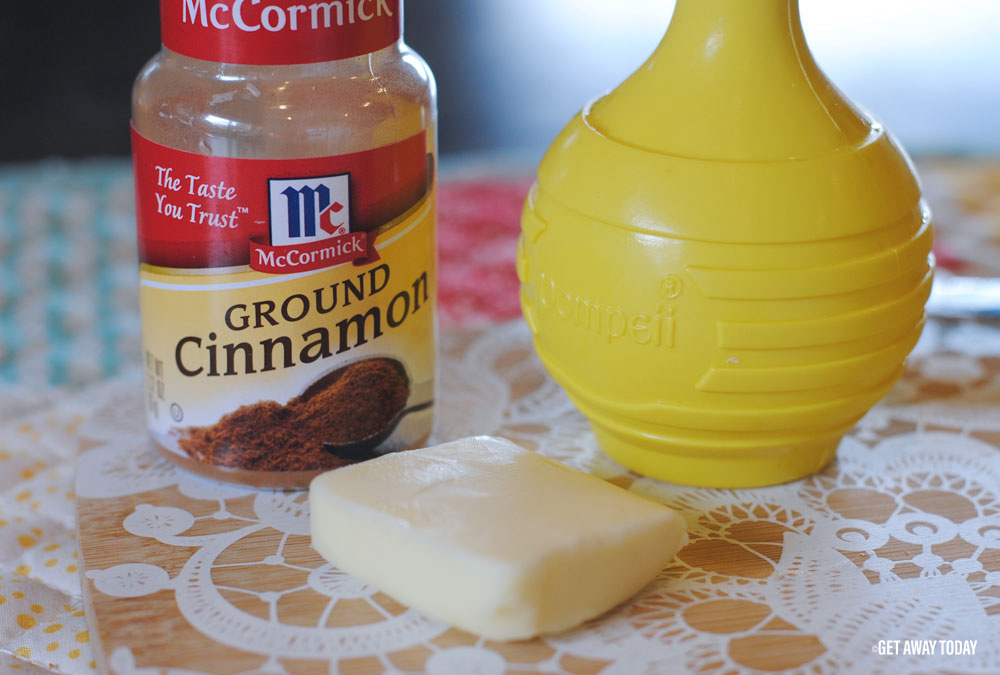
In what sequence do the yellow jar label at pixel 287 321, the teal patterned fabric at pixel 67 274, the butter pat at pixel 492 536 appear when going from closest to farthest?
the butter pat at pixel 492 536 → the yellow jar label at pixel 287 321 → the teal patterned fabric at pixel 67 274

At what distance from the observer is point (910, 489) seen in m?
0.76

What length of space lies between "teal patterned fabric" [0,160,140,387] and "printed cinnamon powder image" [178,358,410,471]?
29 cm

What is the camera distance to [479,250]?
1175mm

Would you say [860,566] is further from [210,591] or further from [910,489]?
[210,591]

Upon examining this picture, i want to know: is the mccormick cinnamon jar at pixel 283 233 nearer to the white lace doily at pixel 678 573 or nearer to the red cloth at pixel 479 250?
the white lace doily at pixel 678 573

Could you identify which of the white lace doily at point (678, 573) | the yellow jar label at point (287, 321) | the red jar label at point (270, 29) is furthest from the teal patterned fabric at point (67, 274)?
the red jar label at point (270, 29)

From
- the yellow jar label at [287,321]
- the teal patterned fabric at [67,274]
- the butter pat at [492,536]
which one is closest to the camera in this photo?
the butter pat at [492,536]

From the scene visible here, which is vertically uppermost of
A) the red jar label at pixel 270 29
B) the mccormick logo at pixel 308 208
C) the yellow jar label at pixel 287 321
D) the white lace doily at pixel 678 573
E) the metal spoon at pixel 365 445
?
the red jar label at pixel 270 29

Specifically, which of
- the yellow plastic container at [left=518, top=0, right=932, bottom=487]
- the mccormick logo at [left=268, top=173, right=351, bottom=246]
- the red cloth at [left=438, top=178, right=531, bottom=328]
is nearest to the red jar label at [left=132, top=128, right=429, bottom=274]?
the mccormick logo at [left=268, top=173, right=351, bottom=246]

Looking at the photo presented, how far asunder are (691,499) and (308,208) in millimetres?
294

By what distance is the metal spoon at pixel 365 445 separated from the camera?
2.42 feet

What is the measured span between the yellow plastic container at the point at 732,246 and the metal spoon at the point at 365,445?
118mm

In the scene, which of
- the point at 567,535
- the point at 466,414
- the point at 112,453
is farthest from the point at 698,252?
the point at 112,453

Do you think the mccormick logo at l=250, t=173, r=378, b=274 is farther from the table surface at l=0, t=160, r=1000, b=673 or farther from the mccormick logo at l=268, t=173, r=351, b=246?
the table surface at l=0, t=160, r=1000, b=673
